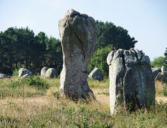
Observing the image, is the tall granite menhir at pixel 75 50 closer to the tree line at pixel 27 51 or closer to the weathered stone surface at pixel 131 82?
the weathered stone surface at pixel 131 82

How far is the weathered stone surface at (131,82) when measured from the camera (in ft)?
19.0

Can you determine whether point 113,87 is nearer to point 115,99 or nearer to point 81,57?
point 115,99

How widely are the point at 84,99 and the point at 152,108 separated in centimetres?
342

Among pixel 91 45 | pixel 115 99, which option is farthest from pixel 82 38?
pixel 115 99

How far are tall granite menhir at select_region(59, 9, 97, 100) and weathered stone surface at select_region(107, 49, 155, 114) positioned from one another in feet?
9.88

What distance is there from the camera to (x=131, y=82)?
5832mm

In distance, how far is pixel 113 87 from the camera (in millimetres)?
5922

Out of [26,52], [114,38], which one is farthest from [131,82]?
[114,38]

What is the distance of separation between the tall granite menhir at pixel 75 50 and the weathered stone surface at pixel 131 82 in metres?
3.01

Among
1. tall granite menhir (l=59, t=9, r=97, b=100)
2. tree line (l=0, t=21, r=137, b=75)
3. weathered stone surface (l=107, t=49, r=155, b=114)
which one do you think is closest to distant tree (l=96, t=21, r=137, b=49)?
tree line (l=0, t=21, r=137, b=75)

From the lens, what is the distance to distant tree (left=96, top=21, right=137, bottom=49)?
4475 cm

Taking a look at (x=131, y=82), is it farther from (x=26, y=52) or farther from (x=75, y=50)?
(x=26, y=52)

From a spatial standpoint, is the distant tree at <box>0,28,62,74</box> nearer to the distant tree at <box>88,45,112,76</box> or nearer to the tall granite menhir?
the distant tree at <box>88,45,112,76</box>

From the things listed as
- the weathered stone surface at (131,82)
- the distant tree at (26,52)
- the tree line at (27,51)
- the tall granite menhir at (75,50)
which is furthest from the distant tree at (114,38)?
the weathered stone surface at (131,82)
